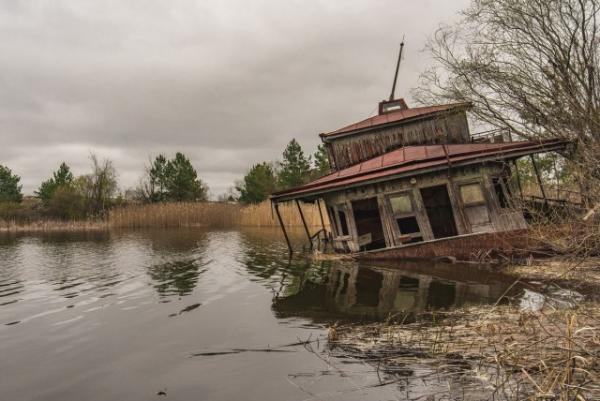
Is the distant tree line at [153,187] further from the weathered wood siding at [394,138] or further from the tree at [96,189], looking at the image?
the weathered wood siding at [394,138]

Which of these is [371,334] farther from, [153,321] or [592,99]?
[592,99]

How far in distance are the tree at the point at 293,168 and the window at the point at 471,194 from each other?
4188 cm

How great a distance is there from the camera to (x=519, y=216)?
14.3m

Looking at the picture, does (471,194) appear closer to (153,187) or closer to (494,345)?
(494,345)

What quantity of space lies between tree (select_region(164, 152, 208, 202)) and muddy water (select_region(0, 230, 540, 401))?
38510mm

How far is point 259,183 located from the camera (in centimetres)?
5653

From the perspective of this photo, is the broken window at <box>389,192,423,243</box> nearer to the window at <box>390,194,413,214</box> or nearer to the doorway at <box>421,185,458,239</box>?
the window at <box>390,194,413,214</box>

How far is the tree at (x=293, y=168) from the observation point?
188 ft

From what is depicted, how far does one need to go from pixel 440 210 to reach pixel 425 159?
17.6 feet

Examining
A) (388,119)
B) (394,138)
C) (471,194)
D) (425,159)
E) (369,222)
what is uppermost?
(388,119)

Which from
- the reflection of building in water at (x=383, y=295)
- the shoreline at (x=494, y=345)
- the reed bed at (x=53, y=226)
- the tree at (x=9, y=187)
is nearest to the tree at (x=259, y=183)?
the reed bed at (x=53, y=226)

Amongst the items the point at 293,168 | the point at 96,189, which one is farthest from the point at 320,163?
the point at 96,189

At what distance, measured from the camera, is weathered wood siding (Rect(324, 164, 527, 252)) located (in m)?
14.4

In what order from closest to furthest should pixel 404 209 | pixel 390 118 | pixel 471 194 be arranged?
pixel 471 194 < pixel 404 209 < pixel 390 118
